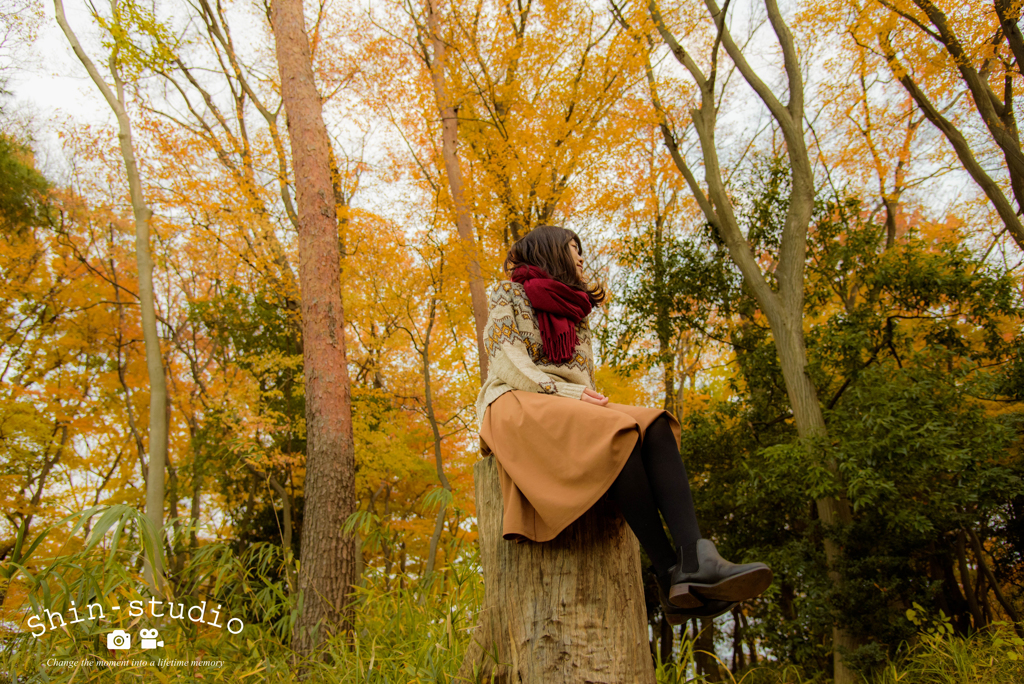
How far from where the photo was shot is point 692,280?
7211mm

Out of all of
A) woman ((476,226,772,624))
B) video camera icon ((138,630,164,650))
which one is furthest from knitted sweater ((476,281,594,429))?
video camera icon ((138,630,164,650))

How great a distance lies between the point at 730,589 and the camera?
136 centimetres

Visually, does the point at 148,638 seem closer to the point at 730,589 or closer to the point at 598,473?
the point at 598,473

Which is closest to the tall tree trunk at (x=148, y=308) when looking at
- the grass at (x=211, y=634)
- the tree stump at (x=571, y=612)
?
the grass at (x=211, y=634)

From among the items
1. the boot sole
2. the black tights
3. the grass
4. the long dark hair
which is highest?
the long dark hair

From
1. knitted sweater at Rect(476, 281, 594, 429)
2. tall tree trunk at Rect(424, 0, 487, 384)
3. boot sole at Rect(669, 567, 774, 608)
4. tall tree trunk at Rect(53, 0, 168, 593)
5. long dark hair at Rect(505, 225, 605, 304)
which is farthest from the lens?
tall tree trunk at Rect(424, 0, 487, 384)

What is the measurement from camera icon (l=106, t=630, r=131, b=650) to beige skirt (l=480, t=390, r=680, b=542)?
144 cm

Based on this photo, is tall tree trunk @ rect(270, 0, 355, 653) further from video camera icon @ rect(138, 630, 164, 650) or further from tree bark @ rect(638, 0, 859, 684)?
tree bark @ rect(638, 0, 859, 684)

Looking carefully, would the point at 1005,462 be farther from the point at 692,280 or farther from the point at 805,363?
the point at 692,280

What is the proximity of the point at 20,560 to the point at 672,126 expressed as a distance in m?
8.00

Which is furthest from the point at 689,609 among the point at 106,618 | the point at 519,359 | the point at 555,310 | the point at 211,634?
the point at 211,634

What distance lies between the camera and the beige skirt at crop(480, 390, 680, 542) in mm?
1556

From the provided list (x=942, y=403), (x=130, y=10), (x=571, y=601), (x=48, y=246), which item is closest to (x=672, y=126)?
(x=942, y=403)

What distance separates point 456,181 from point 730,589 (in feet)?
17.8
